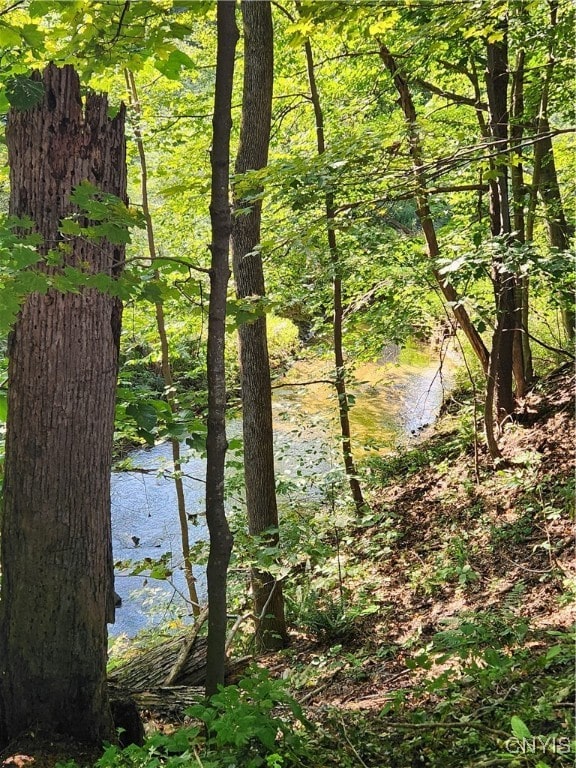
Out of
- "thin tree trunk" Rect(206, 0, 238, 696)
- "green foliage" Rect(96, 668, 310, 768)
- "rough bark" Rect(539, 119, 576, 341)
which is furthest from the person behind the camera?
"rough bark" Rect(539, 119, 576, 341)

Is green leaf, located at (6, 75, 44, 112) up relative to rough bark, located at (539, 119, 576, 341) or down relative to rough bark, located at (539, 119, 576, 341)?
down

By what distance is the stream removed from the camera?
634 cm

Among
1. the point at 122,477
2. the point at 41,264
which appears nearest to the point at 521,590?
the point at 41,264

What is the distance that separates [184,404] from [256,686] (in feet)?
7.03

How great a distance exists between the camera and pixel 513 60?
6.18 m

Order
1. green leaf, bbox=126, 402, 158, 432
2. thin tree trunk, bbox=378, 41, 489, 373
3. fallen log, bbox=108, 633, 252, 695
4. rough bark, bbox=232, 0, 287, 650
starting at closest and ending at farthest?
green leaf, bbox=126, 402, 158, 432 → fallen log, bbox=108, 633, 252, 695 → rough bark, bbox=232, 0, 287, 650 → thin tree trunk, bbox=378, 41, 489, 373

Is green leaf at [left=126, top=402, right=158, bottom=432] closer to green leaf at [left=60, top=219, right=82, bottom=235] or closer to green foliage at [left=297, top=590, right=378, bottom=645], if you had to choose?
green leaf at [left=60, top=219, right=82, bottom=235]

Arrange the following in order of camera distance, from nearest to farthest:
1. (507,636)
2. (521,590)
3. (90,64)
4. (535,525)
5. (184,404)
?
(90,64)
(507,636)
(521,590)
(184,404)
(535,525)

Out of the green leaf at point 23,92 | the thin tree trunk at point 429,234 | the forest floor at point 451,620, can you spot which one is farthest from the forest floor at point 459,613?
the green leaf at point 23,92

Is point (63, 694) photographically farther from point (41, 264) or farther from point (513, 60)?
point (513, 60)

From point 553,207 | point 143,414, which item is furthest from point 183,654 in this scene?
point 553,207

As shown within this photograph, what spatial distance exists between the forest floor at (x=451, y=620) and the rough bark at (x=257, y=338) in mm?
387

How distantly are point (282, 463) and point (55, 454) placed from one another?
21.0ft

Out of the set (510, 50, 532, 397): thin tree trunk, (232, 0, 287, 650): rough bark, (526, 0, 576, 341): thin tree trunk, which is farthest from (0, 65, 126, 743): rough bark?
(526, 0, 576, 341): thin tree trunk
